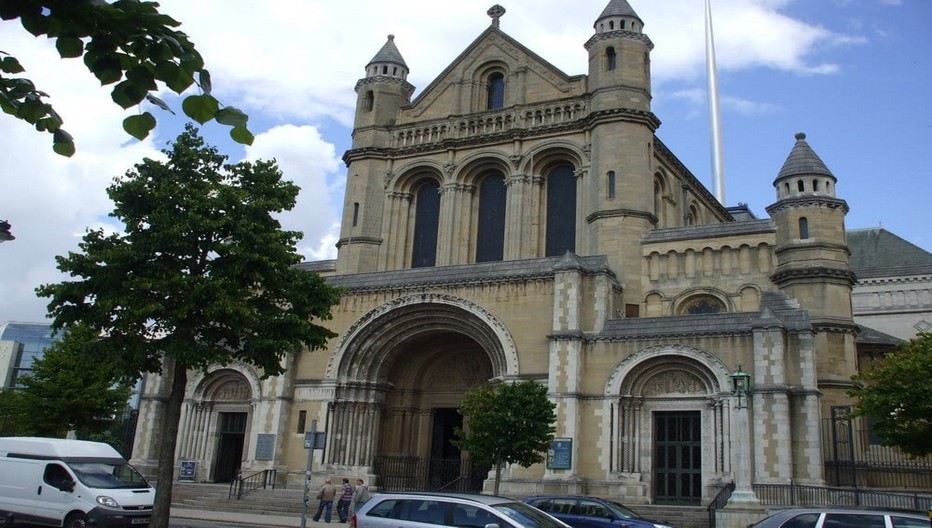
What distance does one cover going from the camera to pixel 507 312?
28344 mm

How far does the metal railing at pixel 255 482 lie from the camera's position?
92.0 feet

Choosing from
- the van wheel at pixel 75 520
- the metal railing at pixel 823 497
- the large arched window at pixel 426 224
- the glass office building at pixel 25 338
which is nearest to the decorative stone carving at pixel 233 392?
the large arched window at pixel 426 224

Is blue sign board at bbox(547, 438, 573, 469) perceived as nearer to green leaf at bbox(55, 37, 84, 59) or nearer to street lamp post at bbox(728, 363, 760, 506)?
street lamp post at bbox(728, 363, 760, 506)

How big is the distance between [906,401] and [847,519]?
38.4ft

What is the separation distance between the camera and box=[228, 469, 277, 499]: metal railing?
92.0 feet

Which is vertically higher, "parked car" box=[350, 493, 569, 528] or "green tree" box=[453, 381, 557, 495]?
"green tree" box=[453, 381, 557, 495]

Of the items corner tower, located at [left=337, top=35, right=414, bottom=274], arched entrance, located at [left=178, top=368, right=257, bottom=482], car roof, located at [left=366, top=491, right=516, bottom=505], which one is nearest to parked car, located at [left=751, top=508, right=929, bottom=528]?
car roof, located at [left=366, top=491, right=516, bottom=505]

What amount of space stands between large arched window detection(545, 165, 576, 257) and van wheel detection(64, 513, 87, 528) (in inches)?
844

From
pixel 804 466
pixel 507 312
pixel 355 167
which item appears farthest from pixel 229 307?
pixel 355 167

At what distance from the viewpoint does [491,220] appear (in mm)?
36219

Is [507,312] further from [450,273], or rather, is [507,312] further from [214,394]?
[214,394]

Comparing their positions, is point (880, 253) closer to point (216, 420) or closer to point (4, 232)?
point (216, 420)

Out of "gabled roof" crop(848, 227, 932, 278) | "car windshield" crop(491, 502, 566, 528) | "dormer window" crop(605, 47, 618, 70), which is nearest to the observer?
"car windshield" crop(491, 502, 566, 528)

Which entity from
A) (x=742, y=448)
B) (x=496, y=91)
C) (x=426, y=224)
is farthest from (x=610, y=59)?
(x=742, y=448)
